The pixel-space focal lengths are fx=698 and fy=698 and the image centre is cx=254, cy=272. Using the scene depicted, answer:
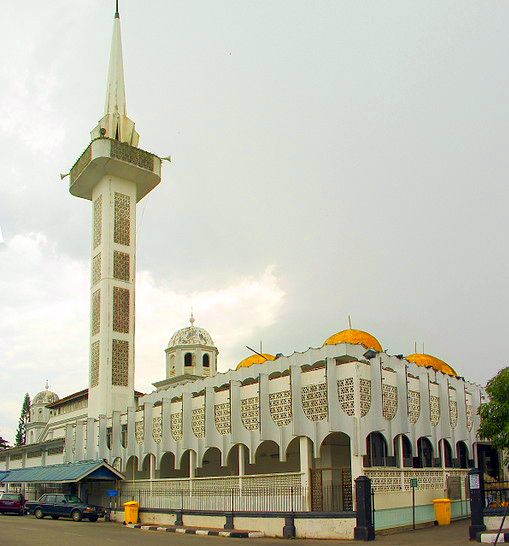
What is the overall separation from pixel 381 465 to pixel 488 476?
31.3 feet

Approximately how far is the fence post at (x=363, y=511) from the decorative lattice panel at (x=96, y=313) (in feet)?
77.9

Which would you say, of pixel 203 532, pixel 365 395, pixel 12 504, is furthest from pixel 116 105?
pixel 203 532

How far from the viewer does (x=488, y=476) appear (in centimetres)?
3184

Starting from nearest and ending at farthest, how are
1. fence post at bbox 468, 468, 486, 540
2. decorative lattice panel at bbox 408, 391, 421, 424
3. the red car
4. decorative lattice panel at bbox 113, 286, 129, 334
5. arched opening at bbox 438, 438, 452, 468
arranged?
fence post at bbox 468, 468, 486, 540, decorative lattice panel at bbox 408, 391, 421, 424, arched opening at bbox 438, 438, 452, 468, the red car, decorative lattice panel at bbox 113, 286, 129, 334

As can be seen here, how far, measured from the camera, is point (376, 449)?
82.4ft

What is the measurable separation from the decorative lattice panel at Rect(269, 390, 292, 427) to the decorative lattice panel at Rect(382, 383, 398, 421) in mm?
3266

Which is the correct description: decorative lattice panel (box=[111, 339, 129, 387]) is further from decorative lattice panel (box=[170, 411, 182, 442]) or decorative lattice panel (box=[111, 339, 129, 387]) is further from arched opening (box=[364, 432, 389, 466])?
arched opening (box=[364, 432, 389, 466])

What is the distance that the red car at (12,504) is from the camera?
3369 cm

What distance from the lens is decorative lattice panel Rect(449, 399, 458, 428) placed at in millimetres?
28641

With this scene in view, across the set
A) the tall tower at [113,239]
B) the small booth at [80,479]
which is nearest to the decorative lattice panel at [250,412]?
the small booth at [80,479]

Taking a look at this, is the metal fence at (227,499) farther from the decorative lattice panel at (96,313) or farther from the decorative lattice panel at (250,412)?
the decorative lattice panel at (96,313)

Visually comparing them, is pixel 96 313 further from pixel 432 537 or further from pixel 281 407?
pixel 432 537

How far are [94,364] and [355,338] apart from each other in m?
17.2

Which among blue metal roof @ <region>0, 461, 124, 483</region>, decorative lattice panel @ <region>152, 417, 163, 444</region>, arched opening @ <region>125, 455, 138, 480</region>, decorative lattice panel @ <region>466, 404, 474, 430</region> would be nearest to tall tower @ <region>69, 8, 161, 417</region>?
blue metal roof @ <region>0, 461, 124, 483</region>
